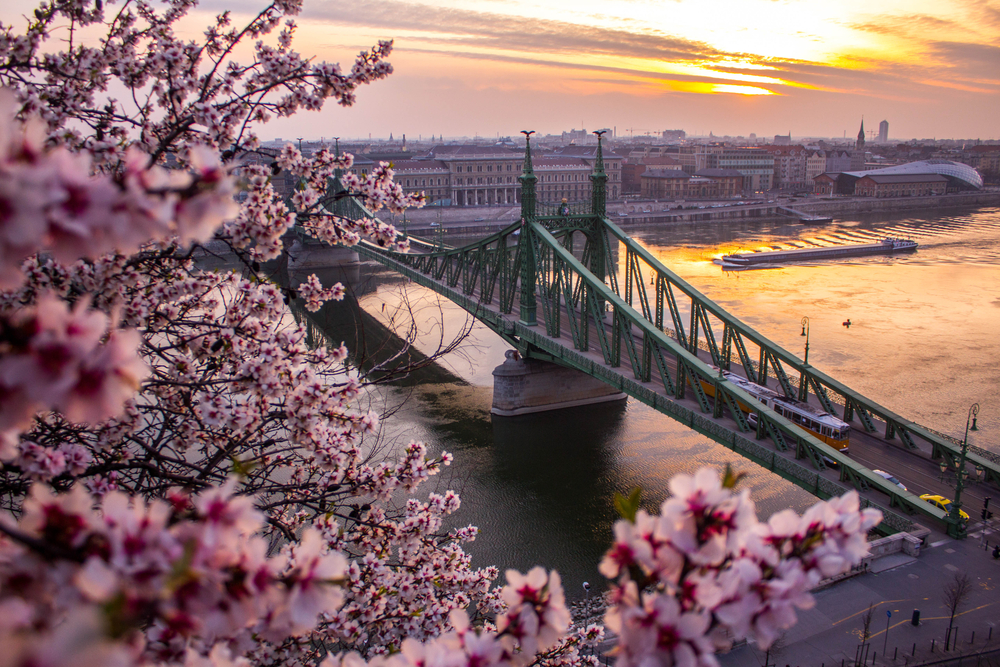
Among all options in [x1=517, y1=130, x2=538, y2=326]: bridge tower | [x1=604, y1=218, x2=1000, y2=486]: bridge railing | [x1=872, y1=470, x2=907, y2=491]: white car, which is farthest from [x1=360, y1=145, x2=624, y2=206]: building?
[x1=872, y1=470, x2=907, y2=491]: white car

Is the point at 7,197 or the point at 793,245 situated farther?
the point at 793,245

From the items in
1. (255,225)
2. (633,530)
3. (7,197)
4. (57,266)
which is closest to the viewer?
(7,197)

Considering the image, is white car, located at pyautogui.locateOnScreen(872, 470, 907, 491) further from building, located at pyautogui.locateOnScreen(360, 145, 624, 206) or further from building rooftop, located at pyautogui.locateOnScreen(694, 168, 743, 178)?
building rooftop, located at pyautogui.locateOnScreen(694, 168, 743, 178)

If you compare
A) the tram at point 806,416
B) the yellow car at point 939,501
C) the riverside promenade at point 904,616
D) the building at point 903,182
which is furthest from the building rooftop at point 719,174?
the riverside promenade at point 904,616

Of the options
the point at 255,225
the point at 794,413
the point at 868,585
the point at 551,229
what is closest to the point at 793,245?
the point at 551,229

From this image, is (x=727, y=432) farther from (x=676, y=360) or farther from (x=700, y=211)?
(x=700, y=211)

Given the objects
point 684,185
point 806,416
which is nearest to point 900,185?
point 684,185

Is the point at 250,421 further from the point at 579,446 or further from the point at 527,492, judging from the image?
the point at 579,446
